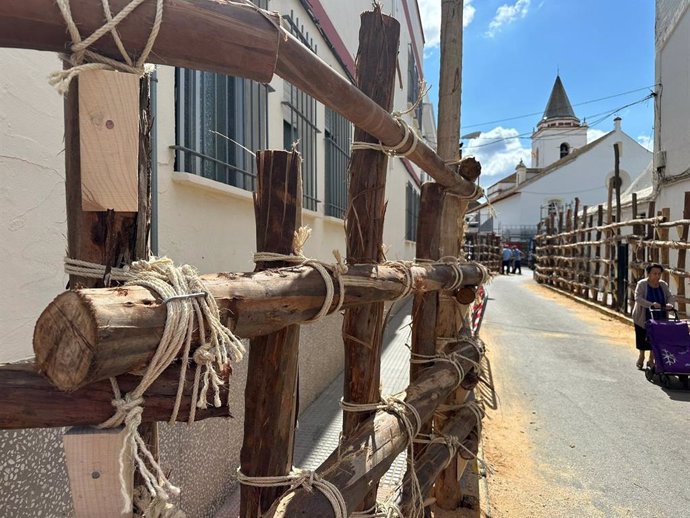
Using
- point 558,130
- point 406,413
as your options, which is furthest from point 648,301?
point 558,130

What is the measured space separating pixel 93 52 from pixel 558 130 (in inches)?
1898

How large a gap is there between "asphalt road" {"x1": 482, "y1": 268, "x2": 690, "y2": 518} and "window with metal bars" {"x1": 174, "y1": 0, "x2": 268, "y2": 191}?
10.8 feet

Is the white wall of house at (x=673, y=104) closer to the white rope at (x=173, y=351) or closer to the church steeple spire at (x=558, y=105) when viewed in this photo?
the white rope at (x=173, y=351)

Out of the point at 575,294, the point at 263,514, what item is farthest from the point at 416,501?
the point at 575,294

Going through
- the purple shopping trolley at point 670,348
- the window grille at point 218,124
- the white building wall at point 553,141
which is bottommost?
the purple shopping trolley at point 670,348

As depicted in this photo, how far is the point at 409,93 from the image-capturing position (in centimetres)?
1312

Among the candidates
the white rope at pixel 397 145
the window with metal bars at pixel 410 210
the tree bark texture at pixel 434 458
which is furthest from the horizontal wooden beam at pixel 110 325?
the window with metal bars at pixel 410 210

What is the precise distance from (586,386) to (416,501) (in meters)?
4.84

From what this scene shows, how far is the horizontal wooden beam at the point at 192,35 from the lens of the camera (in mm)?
832

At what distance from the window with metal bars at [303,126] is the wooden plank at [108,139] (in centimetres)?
341

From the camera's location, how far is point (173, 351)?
34.2 inches

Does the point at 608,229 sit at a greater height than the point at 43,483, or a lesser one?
greater

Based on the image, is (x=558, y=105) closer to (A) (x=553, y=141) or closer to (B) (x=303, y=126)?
(A) (x=553, y=141)

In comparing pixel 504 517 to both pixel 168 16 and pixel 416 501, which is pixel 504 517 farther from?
pixel 168 16
